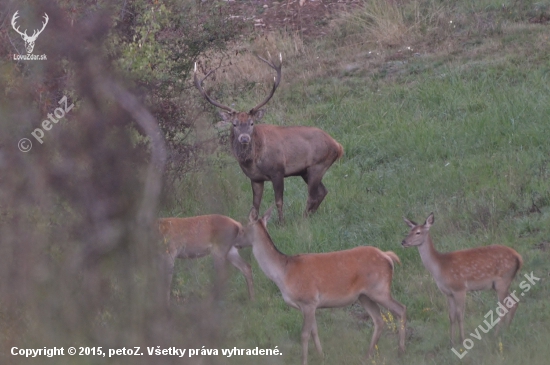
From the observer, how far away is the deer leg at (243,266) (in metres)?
9.84

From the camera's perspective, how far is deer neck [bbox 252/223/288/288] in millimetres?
8523

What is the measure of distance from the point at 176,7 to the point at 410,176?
3739 millimetres

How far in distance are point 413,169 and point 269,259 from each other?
16.1ft

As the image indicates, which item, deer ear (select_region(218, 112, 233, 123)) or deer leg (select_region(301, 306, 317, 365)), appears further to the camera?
deer ear (select_region(218, 112, 233, 123))

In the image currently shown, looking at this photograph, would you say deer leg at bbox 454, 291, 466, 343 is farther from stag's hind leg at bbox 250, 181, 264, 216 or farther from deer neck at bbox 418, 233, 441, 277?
stag's hind leg at bbox 250, 181, 264, 216

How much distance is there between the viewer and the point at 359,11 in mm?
21031

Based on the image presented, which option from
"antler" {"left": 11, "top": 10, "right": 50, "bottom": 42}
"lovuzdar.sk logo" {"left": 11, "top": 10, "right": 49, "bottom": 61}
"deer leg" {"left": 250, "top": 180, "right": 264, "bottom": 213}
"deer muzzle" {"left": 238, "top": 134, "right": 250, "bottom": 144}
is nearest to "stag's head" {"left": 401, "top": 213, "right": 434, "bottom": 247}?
"lovuzdar.sk logo" {"left": 11, "top": 10, "right": 49, "bottom": 61}

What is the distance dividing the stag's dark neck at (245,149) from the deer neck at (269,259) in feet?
13.4

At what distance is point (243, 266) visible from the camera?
991cm

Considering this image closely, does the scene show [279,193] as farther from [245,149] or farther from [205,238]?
[205,238]

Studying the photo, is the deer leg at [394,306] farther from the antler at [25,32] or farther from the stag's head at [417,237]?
the antler at [25,32]

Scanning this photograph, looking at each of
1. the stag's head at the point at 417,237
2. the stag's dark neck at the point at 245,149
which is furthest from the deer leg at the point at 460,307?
the stag's dark neck at the point at 245,149

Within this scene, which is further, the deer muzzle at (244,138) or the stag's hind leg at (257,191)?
the stag's hind leg at (257,191)

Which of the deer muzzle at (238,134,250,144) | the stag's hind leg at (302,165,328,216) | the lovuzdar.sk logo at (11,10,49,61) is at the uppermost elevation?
the lovuzdar.sk logo at (11,10,49,61)
